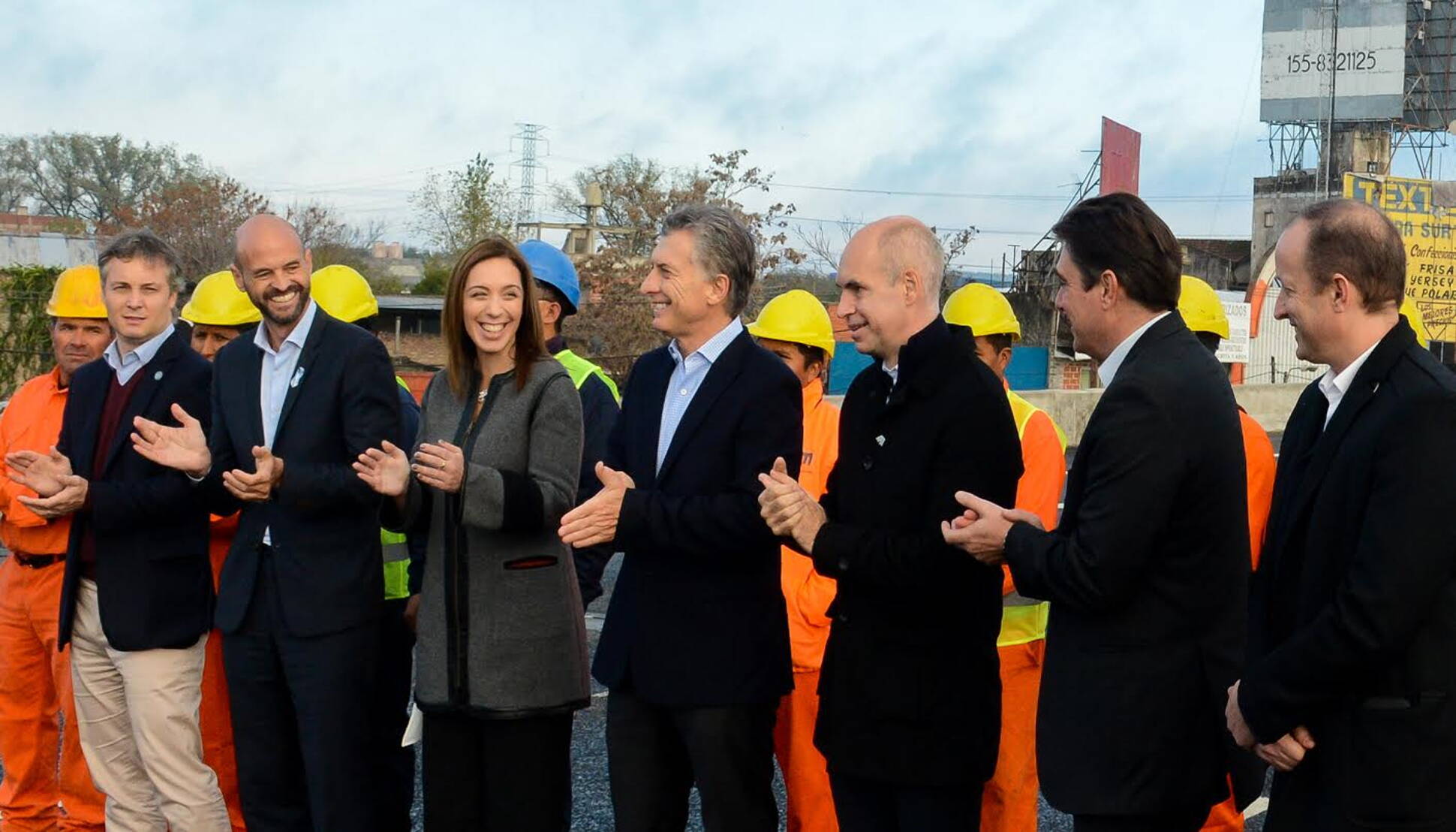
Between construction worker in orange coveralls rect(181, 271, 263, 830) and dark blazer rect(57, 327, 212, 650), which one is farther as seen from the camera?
construction worker in orange coveralls rect(181, 271, 263, 830)

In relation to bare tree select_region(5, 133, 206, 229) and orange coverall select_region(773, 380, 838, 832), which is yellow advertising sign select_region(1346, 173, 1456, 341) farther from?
bare tree select_region(5, 133, 206, 229)

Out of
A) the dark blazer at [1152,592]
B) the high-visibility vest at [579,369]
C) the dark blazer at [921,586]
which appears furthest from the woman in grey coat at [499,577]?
the dark blazer at [1152,592]

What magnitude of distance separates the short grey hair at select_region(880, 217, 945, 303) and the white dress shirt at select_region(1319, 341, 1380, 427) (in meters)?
0.97

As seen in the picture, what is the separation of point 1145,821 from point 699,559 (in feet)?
4.33

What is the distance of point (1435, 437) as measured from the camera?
2900mm

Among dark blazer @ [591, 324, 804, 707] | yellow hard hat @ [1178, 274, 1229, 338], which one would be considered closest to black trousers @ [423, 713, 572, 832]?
dark blazer @ [591, 324, 804, 707]

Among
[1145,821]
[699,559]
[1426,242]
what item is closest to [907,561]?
[699,559]

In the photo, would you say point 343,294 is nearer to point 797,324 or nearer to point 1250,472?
point 797,324

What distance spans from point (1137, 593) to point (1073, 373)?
31715 mm

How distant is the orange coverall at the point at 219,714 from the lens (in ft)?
17.3

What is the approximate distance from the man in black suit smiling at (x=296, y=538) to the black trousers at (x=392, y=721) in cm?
10

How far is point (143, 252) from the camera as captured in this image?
202 inches

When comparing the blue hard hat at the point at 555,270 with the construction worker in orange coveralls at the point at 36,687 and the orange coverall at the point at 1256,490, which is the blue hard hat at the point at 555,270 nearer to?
the construction worker in orange coveralls at the point at 36,687

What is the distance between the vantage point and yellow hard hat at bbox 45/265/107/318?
19.0 feet
